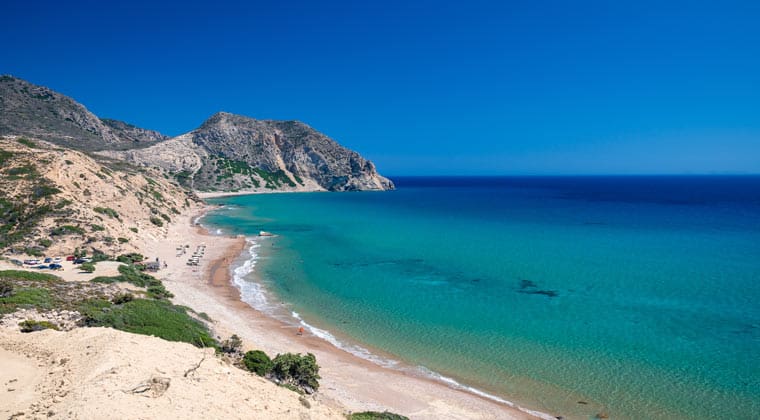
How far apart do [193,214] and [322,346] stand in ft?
239

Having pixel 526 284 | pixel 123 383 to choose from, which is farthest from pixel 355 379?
pixel 526 284

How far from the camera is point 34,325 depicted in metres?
15.7

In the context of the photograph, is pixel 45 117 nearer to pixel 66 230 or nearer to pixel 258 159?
pixel 258 159

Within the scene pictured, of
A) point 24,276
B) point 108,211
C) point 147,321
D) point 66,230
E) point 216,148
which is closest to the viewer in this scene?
point 147,321

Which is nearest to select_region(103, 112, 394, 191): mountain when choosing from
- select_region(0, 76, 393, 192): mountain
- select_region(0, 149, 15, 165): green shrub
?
select_region(0, 76, 393, 192): mountain

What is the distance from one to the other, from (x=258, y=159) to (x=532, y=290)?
160 metres

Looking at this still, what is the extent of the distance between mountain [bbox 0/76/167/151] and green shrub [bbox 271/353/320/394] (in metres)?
106

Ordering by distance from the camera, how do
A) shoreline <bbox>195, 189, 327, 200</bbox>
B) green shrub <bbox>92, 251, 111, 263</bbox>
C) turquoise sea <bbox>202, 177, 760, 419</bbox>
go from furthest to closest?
shoreline <bbox>195, 189, 327, 200</bbox> < green shrub <bbox>92, 251, 111, 263</bbox> < turquoise sea <bbox>202, 177, 760, 419</bbox>

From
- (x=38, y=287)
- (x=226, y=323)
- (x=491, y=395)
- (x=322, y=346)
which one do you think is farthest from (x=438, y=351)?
→ (x=38, y=287)

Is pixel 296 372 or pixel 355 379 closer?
pixel 296 372

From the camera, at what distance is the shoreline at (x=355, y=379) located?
17438 millimetres

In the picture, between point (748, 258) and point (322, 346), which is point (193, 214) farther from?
point (748, 258)

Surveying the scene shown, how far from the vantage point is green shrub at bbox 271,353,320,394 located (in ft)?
54.4

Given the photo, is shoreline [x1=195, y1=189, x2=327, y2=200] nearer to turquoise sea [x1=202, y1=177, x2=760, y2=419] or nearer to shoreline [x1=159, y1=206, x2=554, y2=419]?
turquoise sea [x1=202, y1=177, x2=760, y2=419]
